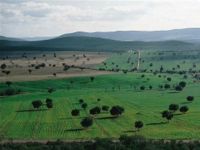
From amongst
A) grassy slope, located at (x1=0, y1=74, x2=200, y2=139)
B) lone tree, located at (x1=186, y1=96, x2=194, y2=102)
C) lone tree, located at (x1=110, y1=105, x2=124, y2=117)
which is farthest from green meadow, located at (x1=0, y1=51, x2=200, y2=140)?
lone tree, located at (x1=110, y1=105, x2=124, y2=117)

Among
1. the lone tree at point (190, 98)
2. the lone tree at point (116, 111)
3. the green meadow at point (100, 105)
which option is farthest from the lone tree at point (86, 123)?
the lone tree at point (190, 98)

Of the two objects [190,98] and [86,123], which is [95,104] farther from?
[86,123]

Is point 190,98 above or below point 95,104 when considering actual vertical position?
above

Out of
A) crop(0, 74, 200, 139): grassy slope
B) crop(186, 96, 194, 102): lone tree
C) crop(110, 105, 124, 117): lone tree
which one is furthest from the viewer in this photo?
crop(186, 96, 194, 102): lone tree

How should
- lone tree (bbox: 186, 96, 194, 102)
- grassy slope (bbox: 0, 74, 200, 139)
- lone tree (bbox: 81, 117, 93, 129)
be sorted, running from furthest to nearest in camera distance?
lone tree (bbox: 186, 96, 194, 102), lone tree (bbox: 81, 117, 93, 129), grassy slope (bbox: 0, 74, 200, 139)

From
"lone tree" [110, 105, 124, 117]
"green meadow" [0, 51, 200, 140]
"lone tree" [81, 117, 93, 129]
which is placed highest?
"lone tree" [81, 117, 93, 129]

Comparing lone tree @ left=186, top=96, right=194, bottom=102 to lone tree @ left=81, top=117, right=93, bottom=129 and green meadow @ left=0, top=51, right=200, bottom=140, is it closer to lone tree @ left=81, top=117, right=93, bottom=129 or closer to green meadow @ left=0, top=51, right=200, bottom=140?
green meadow @ left=0, top=51, right=200, bottom=140

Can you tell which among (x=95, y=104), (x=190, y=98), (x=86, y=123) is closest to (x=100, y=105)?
(x=95, y=104)

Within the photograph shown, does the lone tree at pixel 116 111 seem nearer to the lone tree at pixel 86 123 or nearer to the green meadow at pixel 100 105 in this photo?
the green meadow at pixel 100 105

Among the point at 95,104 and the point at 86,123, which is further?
the point at 95,104
